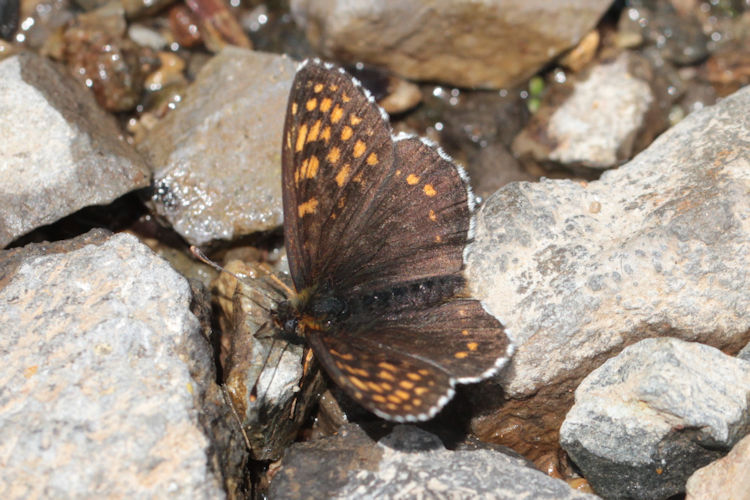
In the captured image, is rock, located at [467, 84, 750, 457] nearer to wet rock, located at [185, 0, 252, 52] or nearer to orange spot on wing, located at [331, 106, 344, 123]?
orange spot on wing, located at [331, 106, 344, 123]

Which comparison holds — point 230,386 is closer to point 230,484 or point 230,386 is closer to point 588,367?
point 230,484

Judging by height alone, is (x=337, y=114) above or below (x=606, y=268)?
above

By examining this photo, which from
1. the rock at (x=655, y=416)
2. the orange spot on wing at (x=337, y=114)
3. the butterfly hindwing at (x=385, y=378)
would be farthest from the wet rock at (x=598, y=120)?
the butterfly hindwing at (x=385, y=378)

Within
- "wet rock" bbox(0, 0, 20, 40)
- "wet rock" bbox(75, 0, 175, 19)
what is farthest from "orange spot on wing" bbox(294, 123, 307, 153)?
"wet rock" bbox(0, 0, 20, 40)

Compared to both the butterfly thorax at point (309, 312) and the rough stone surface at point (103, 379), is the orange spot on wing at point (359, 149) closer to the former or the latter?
the butterfly thorax at point (309, 312)

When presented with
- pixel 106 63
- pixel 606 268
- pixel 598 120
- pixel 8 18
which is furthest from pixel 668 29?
pixel 8 18

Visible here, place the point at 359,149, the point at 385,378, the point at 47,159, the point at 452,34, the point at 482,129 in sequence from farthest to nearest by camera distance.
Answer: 1. the point at 482,129
2. the point at 452,34
3. the point at 47,159
4. the point at 359,149
5. the point at 385,378

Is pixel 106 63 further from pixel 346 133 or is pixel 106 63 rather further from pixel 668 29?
pixel 668 29

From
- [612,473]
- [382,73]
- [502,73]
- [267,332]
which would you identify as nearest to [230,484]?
[267,332]
